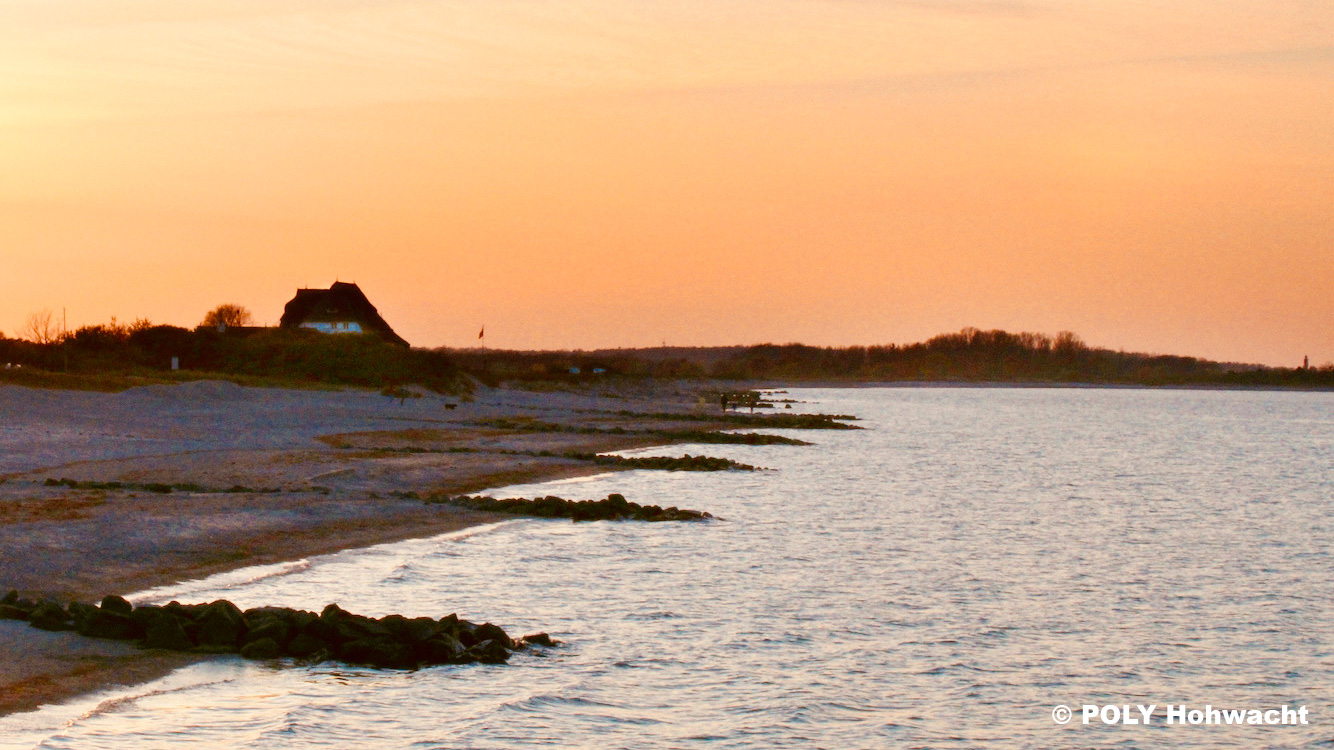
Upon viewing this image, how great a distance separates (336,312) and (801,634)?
299 feet

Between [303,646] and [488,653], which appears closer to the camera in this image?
[303,646]

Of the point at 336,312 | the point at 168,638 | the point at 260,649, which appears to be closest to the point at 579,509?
the point at 260,649

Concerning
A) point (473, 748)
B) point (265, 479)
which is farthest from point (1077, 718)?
point (265, 479)

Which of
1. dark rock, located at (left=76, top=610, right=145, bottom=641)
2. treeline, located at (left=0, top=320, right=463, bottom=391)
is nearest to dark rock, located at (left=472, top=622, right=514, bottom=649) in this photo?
dark rock, located at (left=76, top=610, right=145, bottom=641)

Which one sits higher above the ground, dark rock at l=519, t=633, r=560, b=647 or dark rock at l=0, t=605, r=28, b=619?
dark rock at l=0, t=605, r=28, b=619

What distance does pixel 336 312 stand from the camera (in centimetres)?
10150

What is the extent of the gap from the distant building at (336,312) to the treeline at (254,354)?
66.0 feet

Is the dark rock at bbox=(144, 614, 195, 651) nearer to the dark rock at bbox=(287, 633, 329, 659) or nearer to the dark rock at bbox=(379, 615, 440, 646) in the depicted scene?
the dark rock at bbox=(287, 633, 329, 659)

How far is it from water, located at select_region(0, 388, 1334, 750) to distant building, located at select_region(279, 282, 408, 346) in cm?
7373

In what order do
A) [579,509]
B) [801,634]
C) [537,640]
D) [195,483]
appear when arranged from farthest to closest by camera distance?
[579,509]
[195,483]
[801,634]
[537,640]

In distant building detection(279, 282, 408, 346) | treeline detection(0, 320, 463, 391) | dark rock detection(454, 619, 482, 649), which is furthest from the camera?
distant building detection(279, 282, 408, 346)

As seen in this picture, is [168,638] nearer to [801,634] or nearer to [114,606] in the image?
[114,606]

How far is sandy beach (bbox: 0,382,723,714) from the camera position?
15.0 meters

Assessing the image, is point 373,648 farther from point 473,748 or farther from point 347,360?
point 347,360
